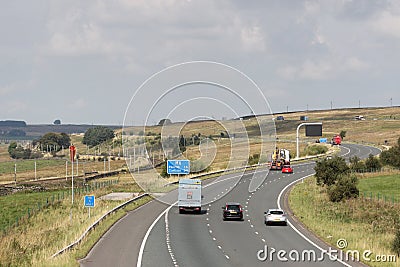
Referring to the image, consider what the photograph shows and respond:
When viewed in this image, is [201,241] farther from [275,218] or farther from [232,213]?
[232,213]

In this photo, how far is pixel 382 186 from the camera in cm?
8125

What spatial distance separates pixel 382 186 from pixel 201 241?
159 ft

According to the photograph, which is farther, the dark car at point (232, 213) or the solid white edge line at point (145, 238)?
the dark car at point (232, 213)

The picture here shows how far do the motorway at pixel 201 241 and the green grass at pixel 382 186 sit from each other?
15.4 metres

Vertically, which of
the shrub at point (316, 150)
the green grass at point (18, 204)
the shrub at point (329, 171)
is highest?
the shrub at point (316, 150)

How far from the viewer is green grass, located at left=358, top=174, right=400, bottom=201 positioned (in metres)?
74.2

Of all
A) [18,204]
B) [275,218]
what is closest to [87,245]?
[275,218]

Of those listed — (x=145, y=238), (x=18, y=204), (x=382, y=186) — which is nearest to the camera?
(x=145, y=238)

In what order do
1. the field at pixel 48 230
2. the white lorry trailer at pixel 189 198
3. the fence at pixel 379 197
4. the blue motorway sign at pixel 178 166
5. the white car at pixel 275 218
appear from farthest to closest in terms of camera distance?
the blue motorway sign at pixel 178 166 < the fence at pixel 379 197 < the white lorry trailer at pixel 189 198 < the white car at pixel 275 218 < the field at pixel 48 230

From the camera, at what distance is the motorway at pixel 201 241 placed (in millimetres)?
30750

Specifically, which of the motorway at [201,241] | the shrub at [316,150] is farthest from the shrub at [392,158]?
the motorway at [201,241]

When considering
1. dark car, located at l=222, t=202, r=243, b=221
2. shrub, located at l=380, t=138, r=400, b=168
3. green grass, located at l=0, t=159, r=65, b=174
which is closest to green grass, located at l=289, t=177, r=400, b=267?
dark car, located at l=222, t=202, r=243, b=221

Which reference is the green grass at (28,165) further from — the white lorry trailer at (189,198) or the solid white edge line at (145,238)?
the white lorry trailer at (189,198)

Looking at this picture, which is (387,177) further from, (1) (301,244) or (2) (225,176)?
(1) (301,244)
